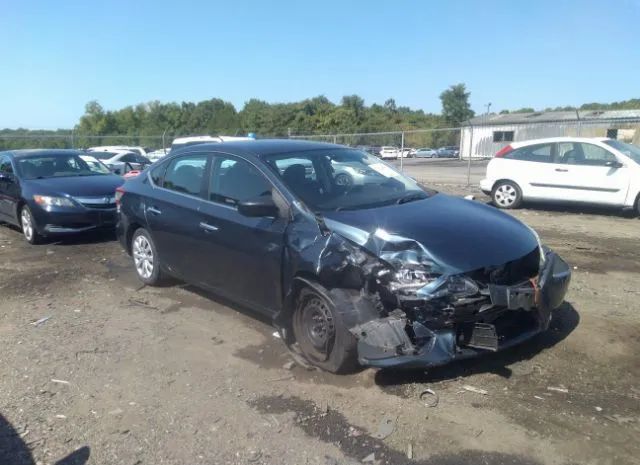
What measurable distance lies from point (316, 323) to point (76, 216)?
591cm

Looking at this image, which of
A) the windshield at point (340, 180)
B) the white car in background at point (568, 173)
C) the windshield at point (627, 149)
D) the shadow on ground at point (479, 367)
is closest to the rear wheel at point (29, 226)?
the windshield at point (340, 180)

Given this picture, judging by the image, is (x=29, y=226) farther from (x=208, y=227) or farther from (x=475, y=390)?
(x=475, y=390)

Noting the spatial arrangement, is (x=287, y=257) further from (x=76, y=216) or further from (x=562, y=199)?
(x=562, y=199)

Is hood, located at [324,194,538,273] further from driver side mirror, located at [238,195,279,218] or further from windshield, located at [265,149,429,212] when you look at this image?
driver side mirror, located at [238,195,279,218]

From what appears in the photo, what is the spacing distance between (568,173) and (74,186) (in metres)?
9.34

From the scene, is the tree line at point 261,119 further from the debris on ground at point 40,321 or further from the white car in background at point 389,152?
the debris on ground at point 40,321

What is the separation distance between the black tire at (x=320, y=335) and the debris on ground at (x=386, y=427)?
544 millimetres

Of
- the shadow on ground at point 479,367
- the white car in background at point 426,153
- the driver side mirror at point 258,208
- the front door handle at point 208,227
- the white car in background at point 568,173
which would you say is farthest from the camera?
the white car in background at point 426,153

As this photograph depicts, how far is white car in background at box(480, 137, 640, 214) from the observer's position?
35.2 ft

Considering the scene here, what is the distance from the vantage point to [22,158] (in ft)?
31.5

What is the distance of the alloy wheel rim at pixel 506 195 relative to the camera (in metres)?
12.1

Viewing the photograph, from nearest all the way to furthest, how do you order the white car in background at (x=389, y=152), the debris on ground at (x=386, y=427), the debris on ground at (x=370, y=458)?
the debris on ground at (x=370, y=458), the debris on ground at (x=386, y=427), the white car in background at (x=389, y=152)

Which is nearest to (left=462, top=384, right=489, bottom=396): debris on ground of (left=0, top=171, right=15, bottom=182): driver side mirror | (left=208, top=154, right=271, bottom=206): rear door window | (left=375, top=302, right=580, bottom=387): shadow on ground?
(left=375, top=302, right=580, bottom=387): shadow on ground

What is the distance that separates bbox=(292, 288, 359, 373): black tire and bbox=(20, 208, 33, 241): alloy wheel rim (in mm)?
6477
